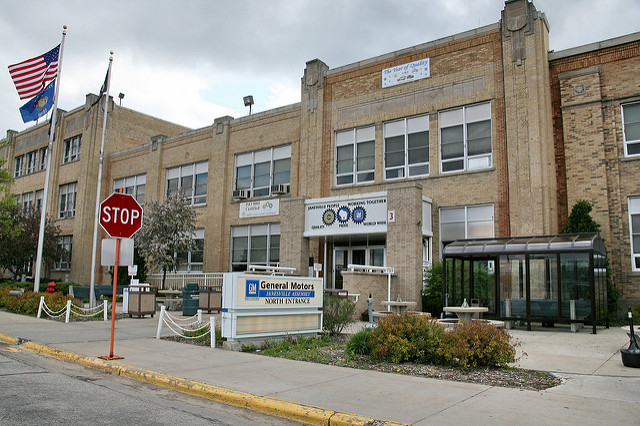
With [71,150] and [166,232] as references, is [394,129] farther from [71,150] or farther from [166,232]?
[71,150]

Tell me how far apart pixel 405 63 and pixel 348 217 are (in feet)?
24.6

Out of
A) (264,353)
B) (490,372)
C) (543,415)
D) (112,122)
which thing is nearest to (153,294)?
(264,353)

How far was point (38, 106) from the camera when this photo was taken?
23.4 meters

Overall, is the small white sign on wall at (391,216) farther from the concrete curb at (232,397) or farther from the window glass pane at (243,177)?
the concrete curb at (232,397)

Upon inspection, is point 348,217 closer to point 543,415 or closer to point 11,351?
point 11,351

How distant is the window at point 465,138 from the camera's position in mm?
20984

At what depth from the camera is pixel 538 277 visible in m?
16.0

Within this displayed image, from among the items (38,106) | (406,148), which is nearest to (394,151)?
(406,148)

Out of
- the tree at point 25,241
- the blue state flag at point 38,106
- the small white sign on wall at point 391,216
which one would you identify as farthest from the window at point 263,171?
the tree at point 25,241

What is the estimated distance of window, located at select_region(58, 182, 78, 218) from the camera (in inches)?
1556

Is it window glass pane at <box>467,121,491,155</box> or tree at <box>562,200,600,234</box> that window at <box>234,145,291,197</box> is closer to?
window glass pane at <box>467,121,491,155</box>

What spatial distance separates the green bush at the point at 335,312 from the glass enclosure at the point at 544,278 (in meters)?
4.69

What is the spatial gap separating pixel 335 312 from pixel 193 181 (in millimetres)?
20494

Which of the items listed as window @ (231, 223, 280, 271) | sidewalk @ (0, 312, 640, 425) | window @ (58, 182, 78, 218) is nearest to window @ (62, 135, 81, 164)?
window @ (58, 182, 78, 218)
